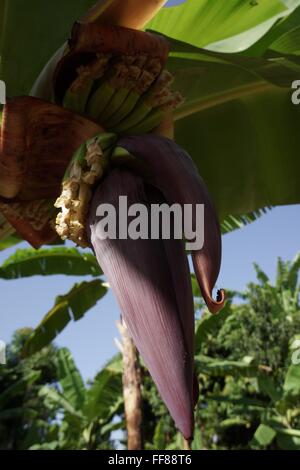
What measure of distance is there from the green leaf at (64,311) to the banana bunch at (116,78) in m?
3.33

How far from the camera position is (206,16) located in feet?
4.19

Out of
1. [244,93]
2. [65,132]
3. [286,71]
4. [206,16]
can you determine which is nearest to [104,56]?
[65,132]

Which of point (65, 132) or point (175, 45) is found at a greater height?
point (175, 45)

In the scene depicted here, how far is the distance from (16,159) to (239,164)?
3.20ft

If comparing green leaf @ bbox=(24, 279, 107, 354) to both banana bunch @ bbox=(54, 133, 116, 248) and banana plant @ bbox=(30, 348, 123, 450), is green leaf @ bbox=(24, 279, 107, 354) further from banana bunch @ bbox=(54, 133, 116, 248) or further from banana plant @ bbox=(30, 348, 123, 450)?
banana bunch @ bbox=(54, 133, 116, 248)

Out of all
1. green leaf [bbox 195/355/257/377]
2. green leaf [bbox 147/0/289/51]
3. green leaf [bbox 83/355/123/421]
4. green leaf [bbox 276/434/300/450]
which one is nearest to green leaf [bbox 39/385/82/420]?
green leaf [bbox 83/355/123/421]

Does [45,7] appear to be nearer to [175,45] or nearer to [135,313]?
[175,45]

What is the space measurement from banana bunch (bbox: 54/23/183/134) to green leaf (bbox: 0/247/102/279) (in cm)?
326

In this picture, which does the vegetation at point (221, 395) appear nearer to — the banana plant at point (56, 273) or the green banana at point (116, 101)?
the banana plant at point (56, 273)

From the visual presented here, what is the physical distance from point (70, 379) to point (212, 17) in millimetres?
6350

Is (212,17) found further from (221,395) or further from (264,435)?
(221,395)

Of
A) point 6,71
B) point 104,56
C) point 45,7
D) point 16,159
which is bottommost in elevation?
point 16,159

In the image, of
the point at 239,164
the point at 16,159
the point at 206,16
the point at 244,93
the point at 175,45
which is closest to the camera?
the point at 16,159

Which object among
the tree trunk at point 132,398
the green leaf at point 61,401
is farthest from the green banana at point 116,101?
the green leaf at point 61,401
